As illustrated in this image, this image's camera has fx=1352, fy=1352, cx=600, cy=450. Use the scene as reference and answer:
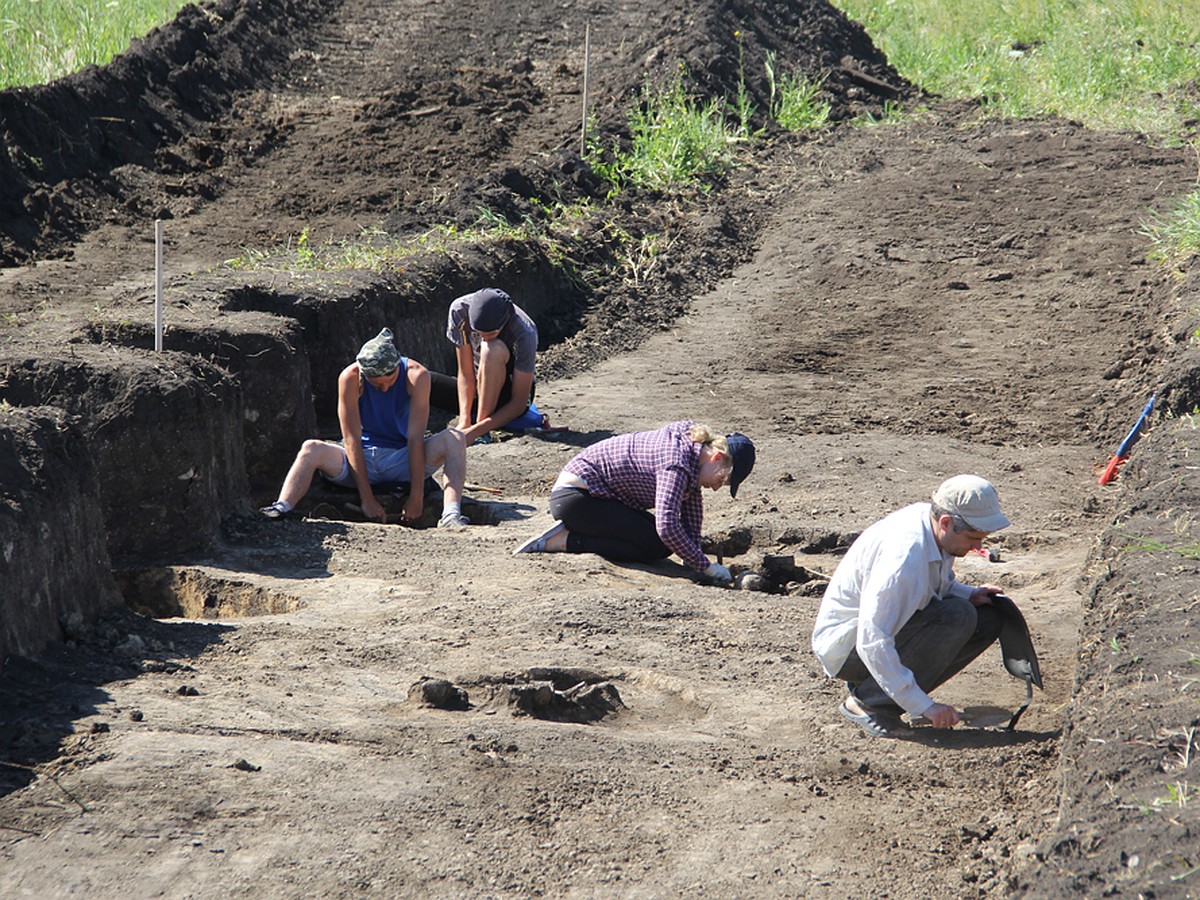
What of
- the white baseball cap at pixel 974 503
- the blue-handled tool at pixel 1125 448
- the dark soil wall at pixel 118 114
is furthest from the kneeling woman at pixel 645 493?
the dark soil wall at pixel 118 114

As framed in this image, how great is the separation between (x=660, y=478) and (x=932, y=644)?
6.52 feet

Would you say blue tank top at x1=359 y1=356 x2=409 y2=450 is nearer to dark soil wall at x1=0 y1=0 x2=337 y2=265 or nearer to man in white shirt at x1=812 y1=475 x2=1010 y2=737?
man in white shirt at x1=812 y1=475 x2=1010 y2=737

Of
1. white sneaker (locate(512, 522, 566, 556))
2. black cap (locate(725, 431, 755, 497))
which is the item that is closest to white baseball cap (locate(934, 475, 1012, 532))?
black cap (locate(725, 431, 755, 497))

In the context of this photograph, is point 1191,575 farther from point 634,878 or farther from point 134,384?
point 134,384

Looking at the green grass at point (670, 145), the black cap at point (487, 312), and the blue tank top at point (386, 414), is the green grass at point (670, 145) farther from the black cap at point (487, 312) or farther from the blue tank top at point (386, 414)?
the blue tank top at point (386, 414)

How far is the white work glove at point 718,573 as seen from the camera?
6.94 m

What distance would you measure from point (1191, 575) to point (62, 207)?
11257mm

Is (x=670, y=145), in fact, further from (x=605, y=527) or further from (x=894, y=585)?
(x=894, y=585)

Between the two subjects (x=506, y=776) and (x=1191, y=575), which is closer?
(x=506, y=776)

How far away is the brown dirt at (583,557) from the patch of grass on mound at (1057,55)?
1072 millimetres

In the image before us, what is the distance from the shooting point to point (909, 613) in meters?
4.79

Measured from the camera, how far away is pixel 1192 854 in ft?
10.6

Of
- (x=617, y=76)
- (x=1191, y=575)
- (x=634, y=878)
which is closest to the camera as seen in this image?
(x=634, y=878)

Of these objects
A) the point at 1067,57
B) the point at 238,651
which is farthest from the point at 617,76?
the point at 238,651
